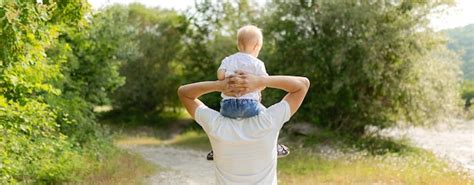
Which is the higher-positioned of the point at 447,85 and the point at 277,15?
the point at 277,15

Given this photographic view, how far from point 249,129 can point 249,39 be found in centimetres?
59

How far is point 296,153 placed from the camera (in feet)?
51.0

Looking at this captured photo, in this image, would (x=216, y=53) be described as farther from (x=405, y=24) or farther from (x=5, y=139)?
(x=5, y=139)

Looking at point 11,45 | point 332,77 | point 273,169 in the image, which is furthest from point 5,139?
point 332,77

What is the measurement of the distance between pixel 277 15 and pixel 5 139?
1249cm

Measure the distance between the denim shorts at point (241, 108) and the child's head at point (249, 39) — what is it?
1.17 ft

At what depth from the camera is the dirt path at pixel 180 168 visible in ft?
35.4

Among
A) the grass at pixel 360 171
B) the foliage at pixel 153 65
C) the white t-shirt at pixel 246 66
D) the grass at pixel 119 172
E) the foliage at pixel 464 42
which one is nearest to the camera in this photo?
the white t-shirt at pixel 246 66

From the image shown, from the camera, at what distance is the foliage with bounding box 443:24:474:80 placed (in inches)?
685

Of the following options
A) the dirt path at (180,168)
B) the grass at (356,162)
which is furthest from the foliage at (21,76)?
the grass at (356,162)

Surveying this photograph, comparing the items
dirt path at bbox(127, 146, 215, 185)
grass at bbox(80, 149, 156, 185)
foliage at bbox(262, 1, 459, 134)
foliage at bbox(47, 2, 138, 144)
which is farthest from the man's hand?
foliage at bbox(262, 1, 459, 134)

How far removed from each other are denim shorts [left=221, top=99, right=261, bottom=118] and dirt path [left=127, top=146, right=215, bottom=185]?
704 centimetres

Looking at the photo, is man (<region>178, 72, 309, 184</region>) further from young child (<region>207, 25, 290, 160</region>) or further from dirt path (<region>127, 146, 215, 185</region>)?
dirt path (<region>127, 146, 215, 185</region>)

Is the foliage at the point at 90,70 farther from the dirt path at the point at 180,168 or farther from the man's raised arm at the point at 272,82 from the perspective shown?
the man's raised arm at the point at 272,82
